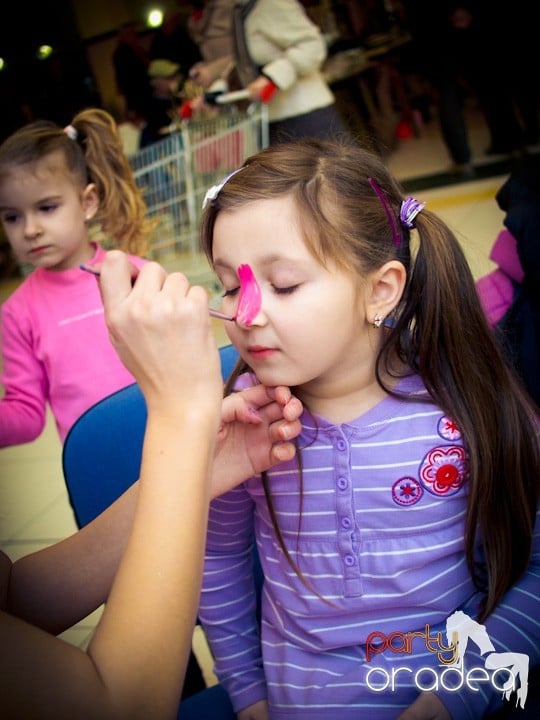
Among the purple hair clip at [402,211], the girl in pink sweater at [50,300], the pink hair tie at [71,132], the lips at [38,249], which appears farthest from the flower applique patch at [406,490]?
the pink hair tie at [71,132]

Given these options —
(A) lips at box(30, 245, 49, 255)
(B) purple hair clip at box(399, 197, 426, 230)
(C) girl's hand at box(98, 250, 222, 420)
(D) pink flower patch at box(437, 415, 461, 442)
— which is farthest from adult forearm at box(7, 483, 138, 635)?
(A) lips at box(30, 245, 49, 255)

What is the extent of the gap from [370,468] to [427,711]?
1.01ft

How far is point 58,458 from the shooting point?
297 centimetres

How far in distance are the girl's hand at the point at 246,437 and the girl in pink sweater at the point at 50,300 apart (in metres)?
0.83

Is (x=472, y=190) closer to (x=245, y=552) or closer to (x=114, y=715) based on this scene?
(x=245, y=552)

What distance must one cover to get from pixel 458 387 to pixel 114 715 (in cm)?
67

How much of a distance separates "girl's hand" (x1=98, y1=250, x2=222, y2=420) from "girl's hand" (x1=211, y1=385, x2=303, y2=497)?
Result: 11.7 inches

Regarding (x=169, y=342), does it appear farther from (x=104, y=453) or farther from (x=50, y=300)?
(x=50, y=300)

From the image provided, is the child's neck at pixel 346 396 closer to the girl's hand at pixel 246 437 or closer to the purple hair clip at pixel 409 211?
the girl's hand at pixel 246 437

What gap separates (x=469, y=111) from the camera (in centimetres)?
879

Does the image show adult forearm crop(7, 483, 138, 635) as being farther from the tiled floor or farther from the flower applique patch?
the flower applique patch

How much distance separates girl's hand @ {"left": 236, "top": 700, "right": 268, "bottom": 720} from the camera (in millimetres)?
1006

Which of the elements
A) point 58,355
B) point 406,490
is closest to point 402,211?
point 406,490

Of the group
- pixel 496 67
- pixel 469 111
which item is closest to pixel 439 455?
pixel 496 67
